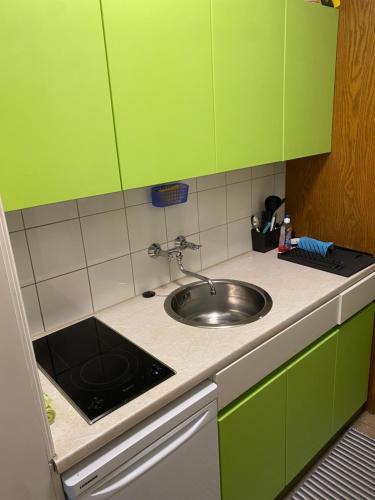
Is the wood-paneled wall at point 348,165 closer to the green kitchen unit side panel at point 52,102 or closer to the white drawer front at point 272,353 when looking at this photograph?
the white drawer front at point 272,353

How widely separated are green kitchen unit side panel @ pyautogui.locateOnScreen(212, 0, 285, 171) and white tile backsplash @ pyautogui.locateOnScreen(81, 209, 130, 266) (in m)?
0.44

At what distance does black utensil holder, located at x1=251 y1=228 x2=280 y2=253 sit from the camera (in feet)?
6.46

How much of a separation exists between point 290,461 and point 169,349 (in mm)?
794

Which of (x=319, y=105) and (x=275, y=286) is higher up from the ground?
(x=319, y=105)

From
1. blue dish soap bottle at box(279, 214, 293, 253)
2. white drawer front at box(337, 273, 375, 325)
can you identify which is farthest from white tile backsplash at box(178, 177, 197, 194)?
white drawer front at box(337, 273, 375, 325)

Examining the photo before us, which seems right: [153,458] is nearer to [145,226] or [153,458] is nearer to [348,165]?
[145,226]

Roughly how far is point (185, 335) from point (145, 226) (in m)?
0.50

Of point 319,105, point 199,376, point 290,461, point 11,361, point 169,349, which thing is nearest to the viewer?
point 11,361

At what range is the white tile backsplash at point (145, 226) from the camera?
150cm

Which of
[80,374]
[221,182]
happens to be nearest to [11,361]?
[80,374]

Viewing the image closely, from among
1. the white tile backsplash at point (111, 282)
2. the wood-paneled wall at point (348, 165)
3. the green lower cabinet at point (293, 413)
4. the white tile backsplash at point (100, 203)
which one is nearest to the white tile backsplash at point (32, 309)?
the white tile backsplash at point (111, 282)

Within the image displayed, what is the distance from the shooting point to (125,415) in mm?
936

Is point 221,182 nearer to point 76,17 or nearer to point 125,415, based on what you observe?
point 76,17

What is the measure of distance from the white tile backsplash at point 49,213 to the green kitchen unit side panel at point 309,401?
3.18ft
